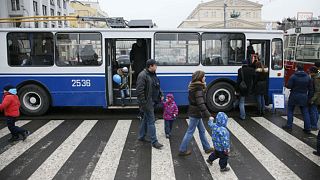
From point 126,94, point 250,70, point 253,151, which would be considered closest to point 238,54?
point 250,70

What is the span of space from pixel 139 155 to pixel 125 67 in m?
4.76

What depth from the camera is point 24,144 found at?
778 centimetres

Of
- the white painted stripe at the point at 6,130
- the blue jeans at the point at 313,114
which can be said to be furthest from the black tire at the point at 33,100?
the blue jeans at the point at 313,114

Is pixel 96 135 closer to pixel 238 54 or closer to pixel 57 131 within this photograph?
pixel 57 131

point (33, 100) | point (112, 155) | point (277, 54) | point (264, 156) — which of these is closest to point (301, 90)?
point (264, 156)

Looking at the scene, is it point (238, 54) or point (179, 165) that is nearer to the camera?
point (179, 165)

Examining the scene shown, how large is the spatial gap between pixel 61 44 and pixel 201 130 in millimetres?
6072

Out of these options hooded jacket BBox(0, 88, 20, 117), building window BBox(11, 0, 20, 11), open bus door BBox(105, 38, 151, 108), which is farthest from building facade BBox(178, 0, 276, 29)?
hooded jacket BBox(0, 88, 20, 117)

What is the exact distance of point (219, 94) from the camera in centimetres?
1113

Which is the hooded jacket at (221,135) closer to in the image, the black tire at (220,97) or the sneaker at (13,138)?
the sneaker at (13,138)

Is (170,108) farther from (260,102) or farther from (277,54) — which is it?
(277,54)

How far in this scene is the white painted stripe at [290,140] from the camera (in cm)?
686

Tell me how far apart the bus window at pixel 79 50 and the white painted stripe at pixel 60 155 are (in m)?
2.29

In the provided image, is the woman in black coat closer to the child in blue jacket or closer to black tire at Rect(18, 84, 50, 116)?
the child in blue jacket
